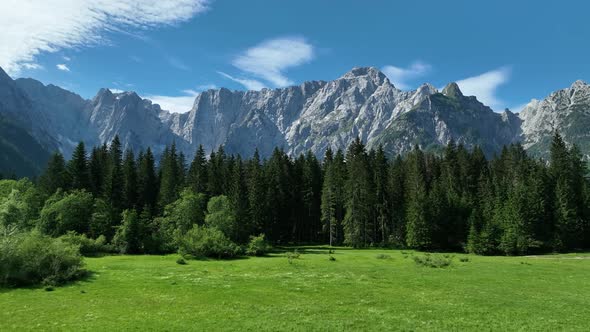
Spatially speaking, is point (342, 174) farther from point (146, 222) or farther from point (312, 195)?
point (146, 222)

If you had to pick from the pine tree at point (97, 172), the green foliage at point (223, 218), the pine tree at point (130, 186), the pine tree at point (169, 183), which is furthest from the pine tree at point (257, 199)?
the pine tree at point (97, 172)

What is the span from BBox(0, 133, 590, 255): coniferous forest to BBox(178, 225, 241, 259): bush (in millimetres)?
5672

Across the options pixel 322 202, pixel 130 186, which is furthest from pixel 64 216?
pixel 322 202

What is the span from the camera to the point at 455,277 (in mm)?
37906

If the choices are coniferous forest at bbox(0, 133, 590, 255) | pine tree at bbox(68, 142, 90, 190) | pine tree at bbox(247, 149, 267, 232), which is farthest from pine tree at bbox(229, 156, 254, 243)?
pine tree at bbox(68, 142, 90, 190)

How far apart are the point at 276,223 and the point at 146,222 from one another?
3069 centimetres

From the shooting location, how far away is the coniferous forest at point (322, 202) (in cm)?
7262

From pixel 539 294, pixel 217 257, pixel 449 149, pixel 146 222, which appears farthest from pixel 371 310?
pixel 449 149

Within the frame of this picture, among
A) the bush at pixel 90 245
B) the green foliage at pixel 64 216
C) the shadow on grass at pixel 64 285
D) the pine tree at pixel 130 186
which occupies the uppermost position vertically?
the pine tree at pixel 130 186

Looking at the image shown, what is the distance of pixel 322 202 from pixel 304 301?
67.9 metres

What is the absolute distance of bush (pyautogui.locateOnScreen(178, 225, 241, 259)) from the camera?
56844 mm

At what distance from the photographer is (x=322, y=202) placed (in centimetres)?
9425

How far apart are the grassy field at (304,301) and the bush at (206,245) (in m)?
15.0

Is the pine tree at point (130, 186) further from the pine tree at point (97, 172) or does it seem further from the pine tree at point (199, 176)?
the pine tree at point (199, 176)
